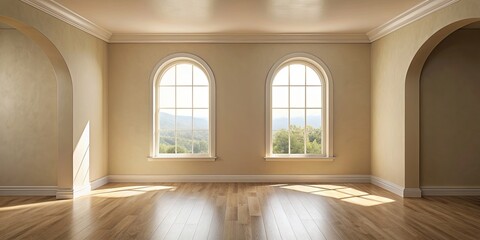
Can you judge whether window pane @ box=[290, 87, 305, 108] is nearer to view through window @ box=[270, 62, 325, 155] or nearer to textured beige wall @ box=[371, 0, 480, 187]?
view through window @ box=[270, 62, 325, 155]

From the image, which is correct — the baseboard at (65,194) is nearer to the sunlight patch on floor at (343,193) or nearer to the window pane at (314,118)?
the sunlight patch on floor at (343,193)

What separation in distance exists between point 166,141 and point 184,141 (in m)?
0.39

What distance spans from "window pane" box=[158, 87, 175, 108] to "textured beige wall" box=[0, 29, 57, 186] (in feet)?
7.13

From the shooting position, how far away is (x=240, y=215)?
564cm

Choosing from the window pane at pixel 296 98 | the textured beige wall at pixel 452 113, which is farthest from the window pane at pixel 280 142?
Result: the textured beige wall at pixel 452 113

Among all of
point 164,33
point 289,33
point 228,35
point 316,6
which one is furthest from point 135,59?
point 316,6

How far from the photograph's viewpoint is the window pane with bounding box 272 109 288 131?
28.9 ft

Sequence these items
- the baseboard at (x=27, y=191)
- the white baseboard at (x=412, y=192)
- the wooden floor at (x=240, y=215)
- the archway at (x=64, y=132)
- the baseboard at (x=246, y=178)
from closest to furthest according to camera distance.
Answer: the wooden floor at (x=240, y=215), the archway at (x=64, y=132), the white baseboard at (x=412, y=192), the baseboard at (x=27, y=191), the baseboard at (x=246, y=178)

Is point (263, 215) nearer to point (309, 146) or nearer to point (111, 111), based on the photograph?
point (309, 146)

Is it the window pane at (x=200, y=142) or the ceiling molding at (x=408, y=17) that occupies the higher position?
the ceiling molding at (x=408, y=17)

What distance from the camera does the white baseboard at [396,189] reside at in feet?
23.2

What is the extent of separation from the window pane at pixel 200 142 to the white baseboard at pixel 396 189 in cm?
351

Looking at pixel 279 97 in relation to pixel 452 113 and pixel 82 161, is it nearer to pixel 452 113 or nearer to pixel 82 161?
pixel 452 113

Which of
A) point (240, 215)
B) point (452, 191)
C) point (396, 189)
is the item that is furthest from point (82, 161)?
point (452, 191)
